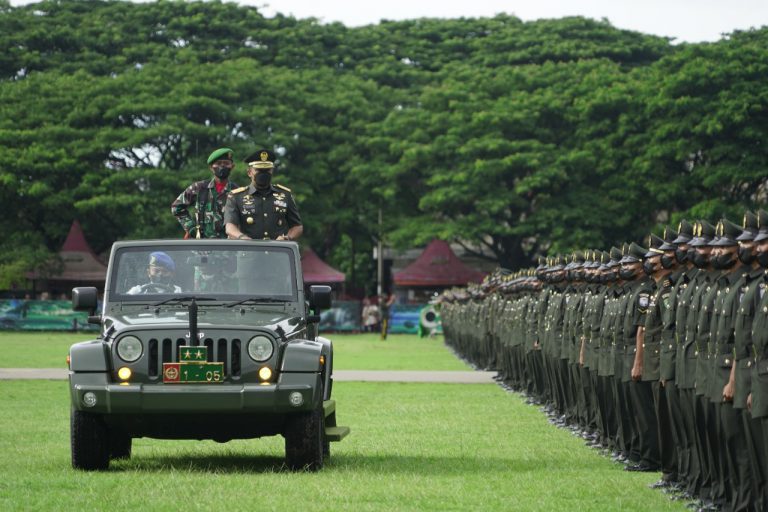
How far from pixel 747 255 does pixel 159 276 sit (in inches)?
222

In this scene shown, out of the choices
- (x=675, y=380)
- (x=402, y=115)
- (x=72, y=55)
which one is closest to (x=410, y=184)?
(x=402, y=115)

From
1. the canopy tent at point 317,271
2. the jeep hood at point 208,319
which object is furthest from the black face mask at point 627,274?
the canopy tent at point 317,271

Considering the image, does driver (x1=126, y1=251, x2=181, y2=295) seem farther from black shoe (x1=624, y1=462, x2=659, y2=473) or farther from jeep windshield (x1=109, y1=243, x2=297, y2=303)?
black shoe (x1=624, y1=462, x2=659, y2=473)

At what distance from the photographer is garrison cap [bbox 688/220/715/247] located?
493 inches

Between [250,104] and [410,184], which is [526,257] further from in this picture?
[250,104]

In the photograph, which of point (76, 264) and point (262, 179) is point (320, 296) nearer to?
point (262, 179)

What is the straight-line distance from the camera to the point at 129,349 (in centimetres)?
1325

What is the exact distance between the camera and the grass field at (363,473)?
37.9 feet

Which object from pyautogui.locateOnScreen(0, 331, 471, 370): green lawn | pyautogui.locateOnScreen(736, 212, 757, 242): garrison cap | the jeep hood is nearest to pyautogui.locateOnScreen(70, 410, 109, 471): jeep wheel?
the jeep hood

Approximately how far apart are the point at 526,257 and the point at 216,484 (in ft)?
194

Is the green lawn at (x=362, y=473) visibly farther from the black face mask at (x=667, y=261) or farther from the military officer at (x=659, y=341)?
the black face mask at (x=667, y=261)

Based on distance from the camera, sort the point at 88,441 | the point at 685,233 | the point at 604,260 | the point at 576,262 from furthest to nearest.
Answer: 1. the point at 576,262
2. the point at 604,260
3. the point at 685,233
4. the point at 88,441

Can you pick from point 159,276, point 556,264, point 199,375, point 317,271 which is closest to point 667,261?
point 199,375

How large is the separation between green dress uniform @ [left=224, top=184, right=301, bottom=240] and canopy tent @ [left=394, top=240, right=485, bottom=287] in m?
56.9
